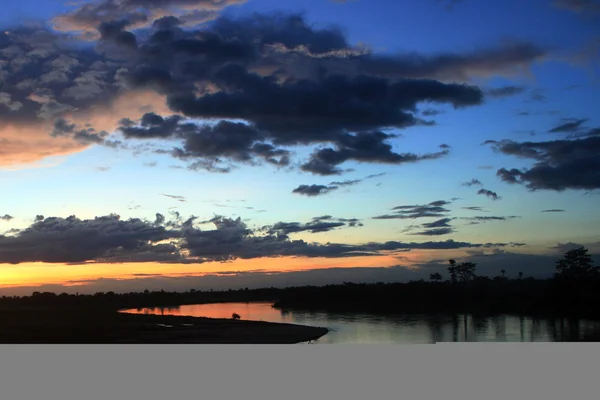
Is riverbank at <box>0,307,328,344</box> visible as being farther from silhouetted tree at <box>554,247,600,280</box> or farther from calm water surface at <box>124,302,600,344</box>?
silhouetted tree at <box>554,247,600,280</box>

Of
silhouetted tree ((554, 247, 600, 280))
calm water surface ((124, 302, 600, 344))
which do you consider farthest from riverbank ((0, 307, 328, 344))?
silhouetted tree ((554, 247, 600, 280))

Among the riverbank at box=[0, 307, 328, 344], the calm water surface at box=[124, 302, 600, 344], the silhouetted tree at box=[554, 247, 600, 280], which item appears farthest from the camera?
the silhouetted tree at box=[554, 247, 600, 280]

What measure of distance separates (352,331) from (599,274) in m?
48.9

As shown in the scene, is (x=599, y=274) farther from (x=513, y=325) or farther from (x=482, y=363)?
(x=482, y=363)

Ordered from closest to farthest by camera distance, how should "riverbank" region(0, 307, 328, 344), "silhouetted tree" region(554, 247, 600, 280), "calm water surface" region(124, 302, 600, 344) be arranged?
"riverbank" region(0, 307, 328, 344)
"calm water surface" region(124, 302, 600, 344)
"silhouetted tree" region(554, 247, 600, 280)

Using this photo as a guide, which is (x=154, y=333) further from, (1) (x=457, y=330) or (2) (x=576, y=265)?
(2) (x=576, y=265)

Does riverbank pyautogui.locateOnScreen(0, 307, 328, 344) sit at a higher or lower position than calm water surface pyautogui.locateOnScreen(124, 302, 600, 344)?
higher

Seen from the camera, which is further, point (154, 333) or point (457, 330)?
point (457, 330)

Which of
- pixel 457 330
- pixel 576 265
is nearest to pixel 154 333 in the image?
pixel 457 330

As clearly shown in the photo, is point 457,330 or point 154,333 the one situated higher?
point 154,333

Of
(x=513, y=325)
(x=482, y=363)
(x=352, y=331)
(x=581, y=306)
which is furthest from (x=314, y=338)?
(x=581, y=306)

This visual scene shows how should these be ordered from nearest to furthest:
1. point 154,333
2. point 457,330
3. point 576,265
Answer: point 154,333 → point 457,330 → point 576,265

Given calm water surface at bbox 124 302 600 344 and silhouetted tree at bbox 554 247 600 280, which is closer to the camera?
calm water surface at bbox 124 302 600 344

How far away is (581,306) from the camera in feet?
201
